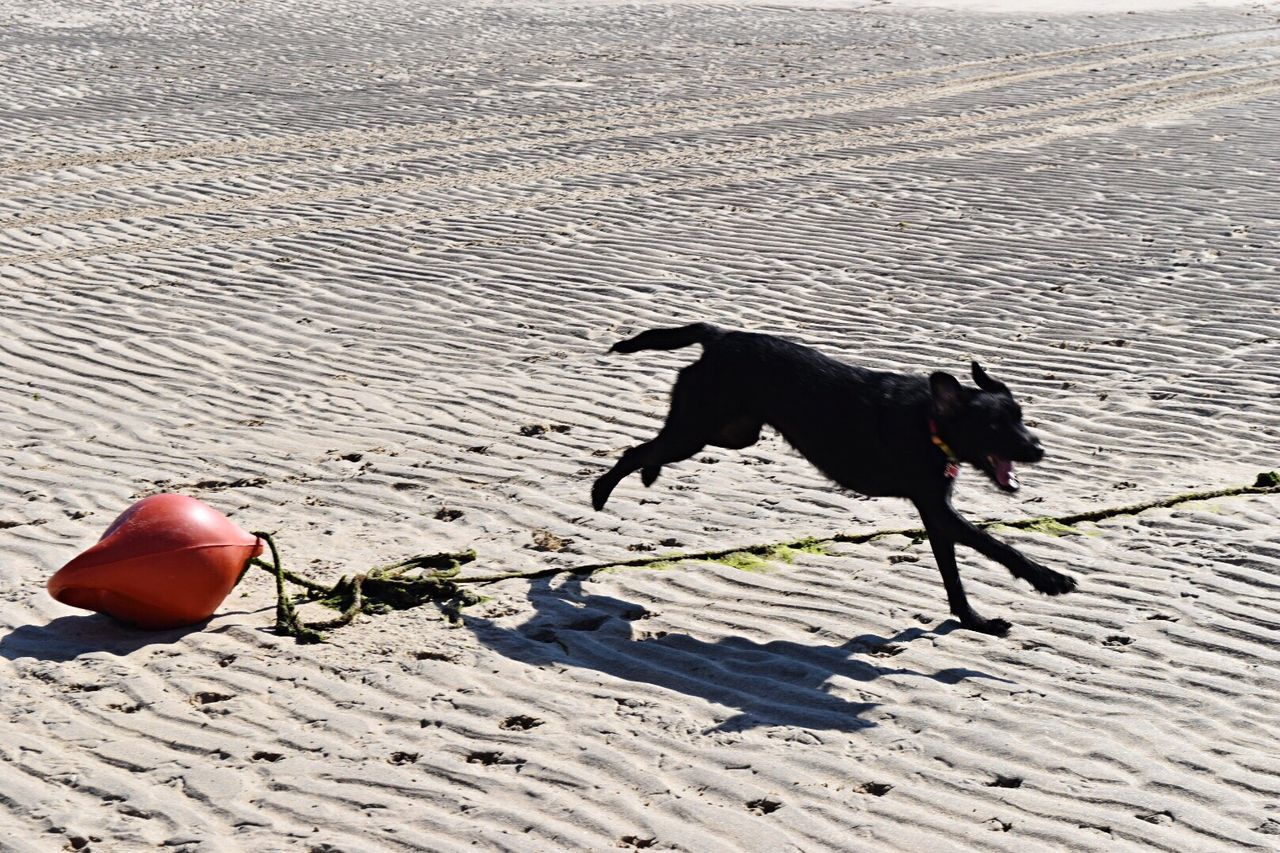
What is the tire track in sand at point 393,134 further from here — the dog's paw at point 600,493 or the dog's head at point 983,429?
→ the dog's head at point 983,429

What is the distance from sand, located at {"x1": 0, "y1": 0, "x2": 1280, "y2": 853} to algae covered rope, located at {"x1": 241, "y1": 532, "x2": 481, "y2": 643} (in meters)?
0.09

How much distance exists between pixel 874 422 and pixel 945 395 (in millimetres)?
319

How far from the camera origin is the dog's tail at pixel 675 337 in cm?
611

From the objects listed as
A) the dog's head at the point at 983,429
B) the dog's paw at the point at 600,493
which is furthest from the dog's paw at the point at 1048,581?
the dog's paw at the point at 600,493

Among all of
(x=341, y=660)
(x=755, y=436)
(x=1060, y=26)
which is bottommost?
(x=341, y=660)

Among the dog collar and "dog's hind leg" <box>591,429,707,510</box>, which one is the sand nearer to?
"dog's hind leg" <box>591,429,707,510</box>

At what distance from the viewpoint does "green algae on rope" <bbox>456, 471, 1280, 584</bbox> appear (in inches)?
242

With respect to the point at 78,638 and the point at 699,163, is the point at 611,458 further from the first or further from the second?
the point at 699,163

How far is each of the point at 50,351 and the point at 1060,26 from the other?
1987 centimetres

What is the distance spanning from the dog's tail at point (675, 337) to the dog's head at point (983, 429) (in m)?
0.94

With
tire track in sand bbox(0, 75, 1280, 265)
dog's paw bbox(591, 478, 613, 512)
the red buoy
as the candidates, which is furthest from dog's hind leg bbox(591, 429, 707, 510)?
tire track in sand bbox(0, 75, 1280, 265)

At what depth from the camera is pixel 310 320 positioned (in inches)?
390

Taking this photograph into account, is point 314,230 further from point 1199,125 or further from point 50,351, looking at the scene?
point 1199,125

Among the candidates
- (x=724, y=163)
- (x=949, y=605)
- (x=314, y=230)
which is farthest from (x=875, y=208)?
(x=949, y=605)
